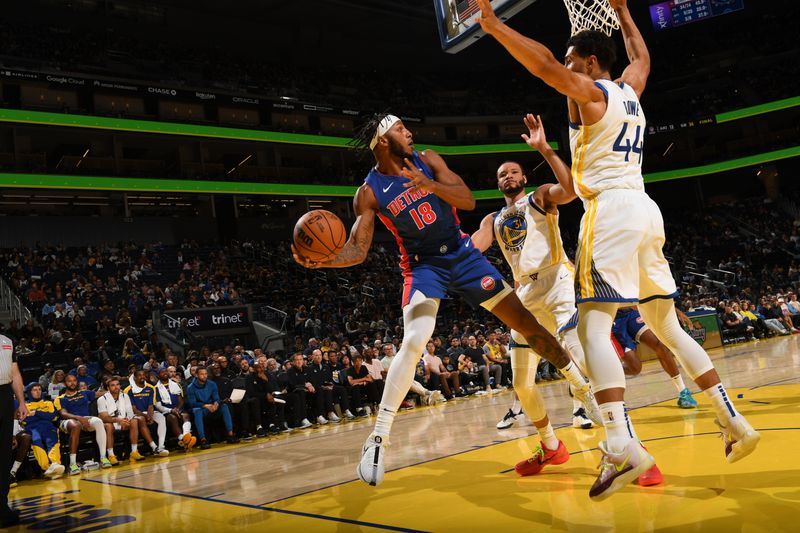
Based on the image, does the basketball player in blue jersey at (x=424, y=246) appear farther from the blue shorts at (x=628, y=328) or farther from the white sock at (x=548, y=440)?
the blue shorts at (x=628, y=328)

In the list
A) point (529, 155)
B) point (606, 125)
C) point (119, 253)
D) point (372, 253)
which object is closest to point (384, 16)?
point (529, 155)

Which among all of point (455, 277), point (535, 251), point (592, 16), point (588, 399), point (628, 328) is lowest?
point (588, 399)

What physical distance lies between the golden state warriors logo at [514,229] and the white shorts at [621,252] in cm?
206

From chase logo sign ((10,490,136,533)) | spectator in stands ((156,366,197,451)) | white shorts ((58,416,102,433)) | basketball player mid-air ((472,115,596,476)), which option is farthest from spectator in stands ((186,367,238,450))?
basketball player mid-air ((472,115,596,476))

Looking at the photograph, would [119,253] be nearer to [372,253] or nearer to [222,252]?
[222,252]

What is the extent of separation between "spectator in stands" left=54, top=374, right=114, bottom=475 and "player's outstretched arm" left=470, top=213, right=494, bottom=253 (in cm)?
611

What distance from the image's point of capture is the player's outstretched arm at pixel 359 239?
412 cm

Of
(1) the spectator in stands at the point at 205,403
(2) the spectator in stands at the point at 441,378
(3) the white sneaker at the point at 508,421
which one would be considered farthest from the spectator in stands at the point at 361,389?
(3) the white sneaker at the point at 508,421

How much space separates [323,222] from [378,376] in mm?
8481

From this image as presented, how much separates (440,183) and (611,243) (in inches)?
48.3

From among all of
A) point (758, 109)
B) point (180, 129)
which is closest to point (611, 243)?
point (180, 129)

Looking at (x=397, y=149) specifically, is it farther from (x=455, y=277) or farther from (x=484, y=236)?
(x=484, y=236)

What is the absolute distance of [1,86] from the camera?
972 inches

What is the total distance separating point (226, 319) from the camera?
1845cm
